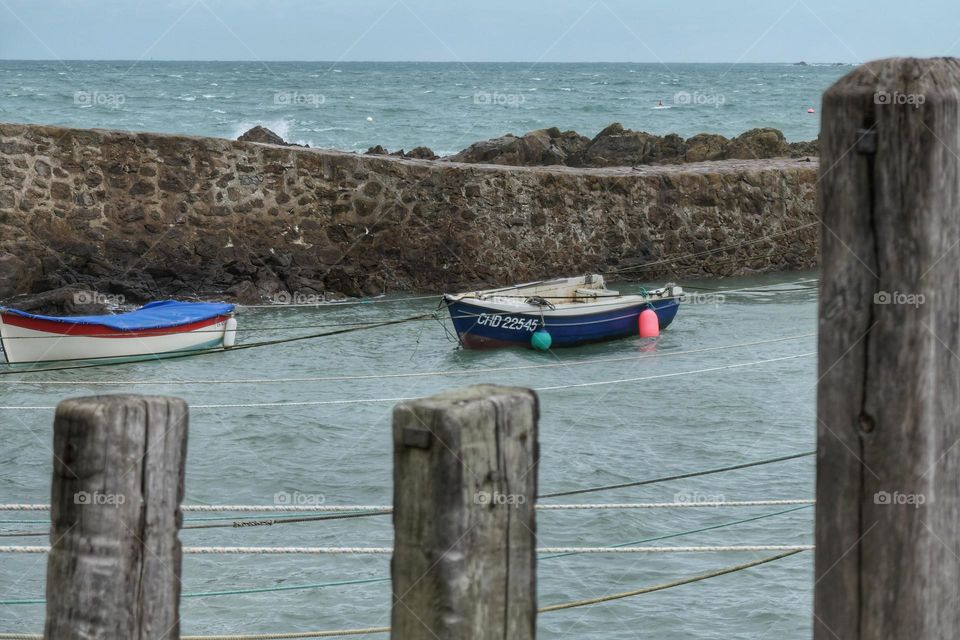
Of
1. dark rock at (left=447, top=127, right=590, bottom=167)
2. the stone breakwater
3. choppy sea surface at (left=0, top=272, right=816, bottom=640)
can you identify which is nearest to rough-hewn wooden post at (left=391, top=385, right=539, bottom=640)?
choppy sea surface at (left=0, top=272, right=816, bottom=640)

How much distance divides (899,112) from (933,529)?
0.75 meters

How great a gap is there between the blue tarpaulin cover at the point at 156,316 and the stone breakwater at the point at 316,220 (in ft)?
8.20

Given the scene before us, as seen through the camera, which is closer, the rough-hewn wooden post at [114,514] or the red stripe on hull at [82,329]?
the rough-hewn wooden post at [114,514]

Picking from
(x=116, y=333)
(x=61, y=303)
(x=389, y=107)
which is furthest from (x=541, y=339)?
(x=389, y=107)

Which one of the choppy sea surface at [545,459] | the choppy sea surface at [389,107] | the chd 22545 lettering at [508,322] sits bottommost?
the choppy sea surface at [545,459]

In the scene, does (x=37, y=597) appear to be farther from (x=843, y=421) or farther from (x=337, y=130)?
(x=337, y=130)

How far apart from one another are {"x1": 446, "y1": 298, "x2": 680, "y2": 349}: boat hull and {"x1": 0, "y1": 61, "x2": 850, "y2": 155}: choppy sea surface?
24.7 meters

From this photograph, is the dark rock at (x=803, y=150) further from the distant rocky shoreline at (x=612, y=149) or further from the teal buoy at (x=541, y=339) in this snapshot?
the teal buoy at (x=541, y=339)

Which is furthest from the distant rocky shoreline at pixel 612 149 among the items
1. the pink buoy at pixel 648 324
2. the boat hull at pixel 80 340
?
the boat hull at pixel 80 340

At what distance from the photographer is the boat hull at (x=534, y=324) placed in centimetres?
1672

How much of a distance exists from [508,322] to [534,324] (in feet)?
1.20

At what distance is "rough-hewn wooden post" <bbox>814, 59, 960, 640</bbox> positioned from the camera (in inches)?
82.4

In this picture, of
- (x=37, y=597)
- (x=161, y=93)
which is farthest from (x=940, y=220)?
(x=161, y=93)

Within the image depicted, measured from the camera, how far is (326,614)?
25.5 feet
